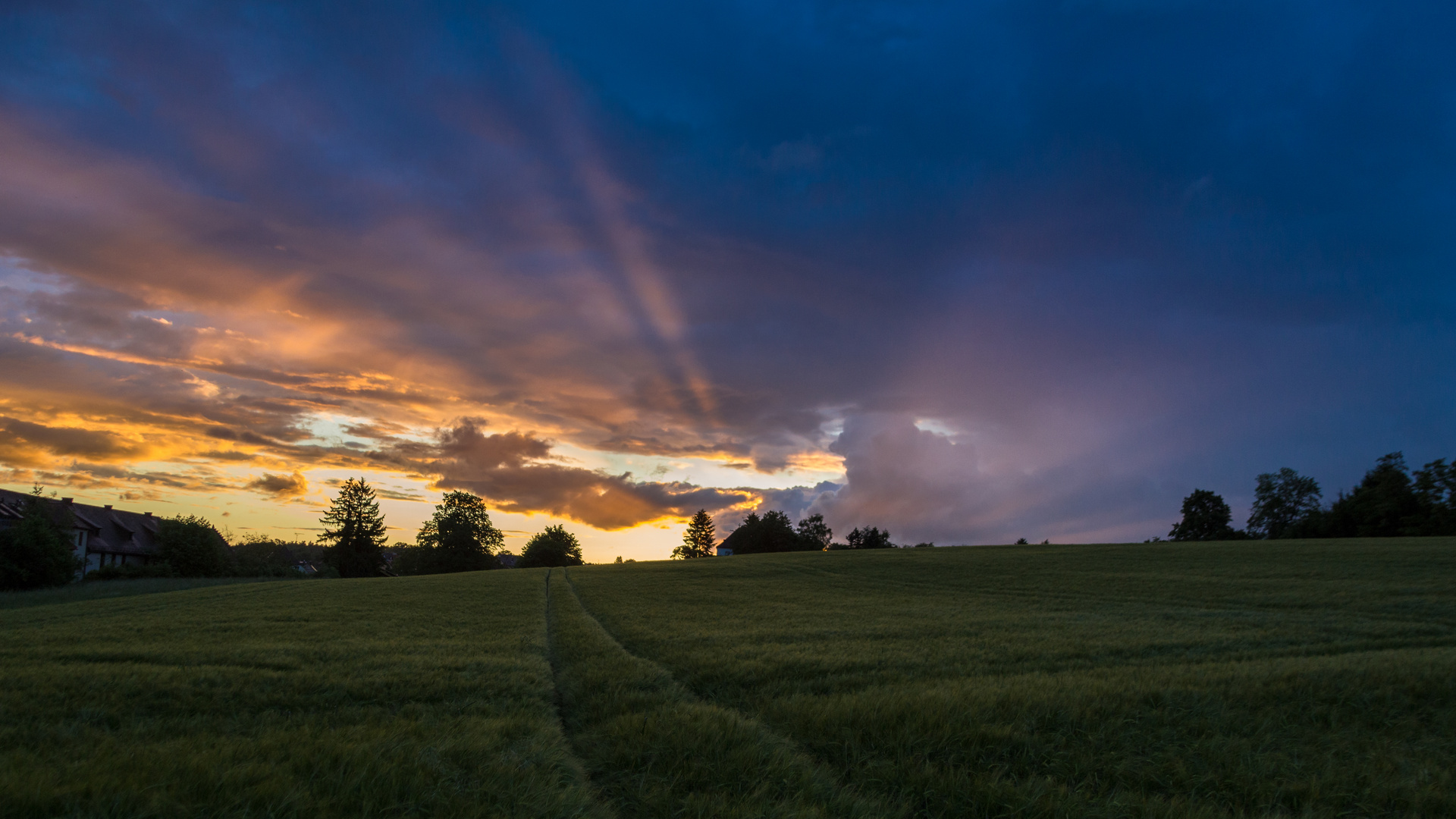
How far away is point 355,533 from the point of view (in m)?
87.6

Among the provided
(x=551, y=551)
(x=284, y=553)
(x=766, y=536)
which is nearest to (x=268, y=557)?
(x=284, y=553)

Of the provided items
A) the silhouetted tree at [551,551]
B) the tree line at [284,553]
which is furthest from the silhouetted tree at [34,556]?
the silhouetted tree at [551,551]

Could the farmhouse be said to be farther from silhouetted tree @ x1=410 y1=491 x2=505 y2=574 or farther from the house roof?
silhouetted tree @ x1=410 y1=491 x2=505 y2=574

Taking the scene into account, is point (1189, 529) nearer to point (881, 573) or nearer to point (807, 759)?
point (881, 573)

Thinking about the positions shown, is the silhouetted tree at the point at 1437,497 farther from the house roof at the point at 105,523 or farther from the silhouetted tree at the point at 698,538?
the house roof at the point at 105,523

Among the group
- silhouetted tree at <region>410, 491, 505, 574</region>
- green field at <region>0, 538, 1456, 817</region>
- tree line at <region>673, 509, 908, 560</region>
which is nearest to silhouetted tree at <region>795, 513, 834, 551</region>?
tree line at <region>673, 509, 908, 560</region>

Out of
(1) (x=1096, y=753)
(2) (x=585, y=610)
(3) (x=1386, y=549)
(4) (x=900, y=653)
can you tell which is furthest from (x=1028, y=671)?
(3) (x=1386, y=549)

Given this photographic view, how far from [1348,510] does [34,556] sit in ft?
475

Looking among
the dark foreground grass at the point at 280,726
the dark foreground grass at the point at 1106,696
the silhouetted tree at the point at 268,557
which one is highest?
the dark foreground grass at the point at 280,726

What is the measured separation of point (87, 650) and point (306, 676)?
529 centimetres

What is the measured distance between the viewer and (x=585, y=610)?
68.0ft

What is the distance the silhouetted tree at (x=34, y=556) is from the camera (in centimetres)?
5566

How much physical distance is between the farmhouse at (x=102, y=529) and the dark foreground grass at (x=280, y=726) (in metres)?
89.3

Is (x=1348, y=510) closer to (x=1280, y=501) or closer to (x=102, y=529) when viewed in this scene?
(x=1280, y=501)
